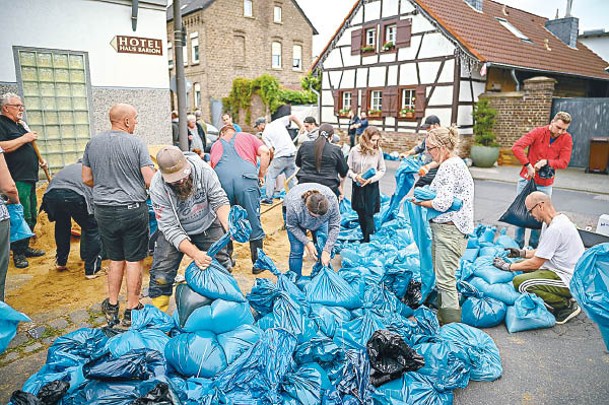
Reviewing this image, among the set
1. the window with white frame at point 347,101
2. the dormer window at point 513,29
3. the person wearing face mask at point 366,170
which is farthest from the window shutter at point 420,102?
the person wearing face mask at point 366,170

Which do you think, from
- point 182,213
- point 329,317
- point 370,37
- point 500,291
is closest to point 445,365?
point 329,317

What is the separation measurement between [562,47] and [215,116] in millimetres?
16677

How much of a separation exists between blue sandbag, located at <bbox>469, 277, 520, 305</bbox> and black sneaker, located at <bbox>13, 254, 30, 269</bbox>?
14.7ft

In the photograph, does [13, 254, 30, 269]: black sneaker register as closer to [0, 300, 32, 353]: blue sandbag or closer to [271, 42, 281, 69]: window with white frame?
[0, 300, 32, 353]: blue sandbag

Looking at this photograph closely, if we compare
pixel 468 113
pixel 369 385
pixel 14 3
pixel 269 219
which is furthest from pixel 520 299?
pixel 468 113

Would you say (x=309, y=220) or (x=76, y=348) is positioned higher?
(x=309, y=220)

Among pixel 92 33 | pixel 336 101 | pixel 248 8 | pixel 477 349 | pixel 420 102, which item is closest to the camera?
A: pixel 477 349

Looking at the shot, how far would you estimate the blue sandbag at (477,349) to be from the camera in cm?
277

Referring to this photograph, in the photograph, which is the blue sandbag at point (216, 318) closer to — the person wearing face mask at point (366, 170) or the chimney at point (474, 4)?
the person wearing face mask at point (366, 170)

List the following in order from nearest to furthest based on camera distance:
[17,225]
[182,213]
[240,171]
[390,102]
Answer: [182,213] < [17,225] < [240,171] < [390,102]

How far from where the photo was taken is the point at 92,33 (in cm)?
632

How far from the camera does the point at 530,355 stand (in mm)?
3100

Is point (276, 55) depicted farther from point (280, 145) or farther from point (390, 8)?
point (280, 145)

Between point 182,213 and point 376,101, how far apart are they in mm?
14281
